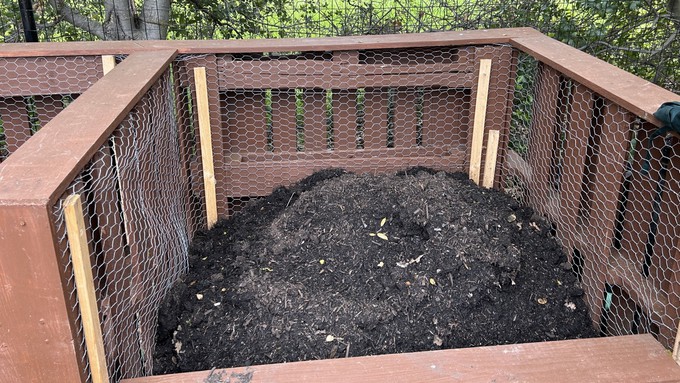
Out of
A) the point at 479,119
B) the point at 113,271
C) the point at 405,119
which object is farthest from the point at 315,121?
the point at 113,271

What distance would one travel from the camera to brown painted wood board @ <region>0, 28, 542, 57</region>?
3.20 metres

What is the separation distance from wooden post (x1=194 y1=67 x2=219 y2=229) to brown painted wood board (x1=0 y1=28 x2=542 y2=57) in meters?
0.16

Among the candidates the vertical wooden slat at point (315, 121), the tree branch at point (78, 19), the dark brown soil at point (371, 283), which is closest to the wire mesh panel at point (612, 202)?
the dark brown soil at point (371, 283)

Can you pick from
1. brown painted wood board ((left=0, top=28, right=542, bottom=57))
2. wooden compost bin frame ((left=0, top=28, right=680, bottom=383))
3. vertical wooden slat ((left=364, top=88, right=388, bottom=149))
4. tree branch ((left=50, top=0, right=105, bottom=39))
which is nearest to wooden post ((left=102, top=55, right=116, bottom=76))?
brown painted wood board ((left=0, top=28, right=542, bottom=57))

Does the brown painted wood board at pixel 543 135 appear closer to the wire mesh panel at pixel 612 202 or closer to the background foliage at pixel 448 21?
the wire mesh panel at pixel 612 202

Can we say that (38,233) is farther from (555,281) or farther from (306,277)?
(555,281)

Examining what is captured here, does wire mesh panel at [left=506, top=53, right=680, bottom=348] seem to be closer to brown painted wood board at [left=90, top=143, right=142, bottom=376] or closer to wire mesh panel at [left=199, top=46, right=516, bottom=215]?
wire mesh panel at [left=199, top=46, right=516, bottom=215]

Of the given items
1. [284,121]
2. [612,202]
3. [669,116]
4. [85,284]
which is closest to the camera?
[85,284]

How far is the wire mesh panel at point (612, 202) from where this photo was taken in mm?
2223

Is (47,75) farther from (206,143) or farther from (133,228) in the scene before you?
(133,228)

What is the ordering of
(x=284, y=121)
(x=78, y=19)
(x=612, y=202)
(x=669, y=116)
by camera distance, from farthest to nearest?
(x=78, y=19), (x=284, y=121), (x=612, y=202), (x=669, y=116)

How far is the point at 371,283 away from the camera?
265cm

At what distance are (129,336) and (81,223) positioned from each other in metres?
0.75

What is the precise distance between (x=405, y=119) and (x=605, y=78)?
129cm
